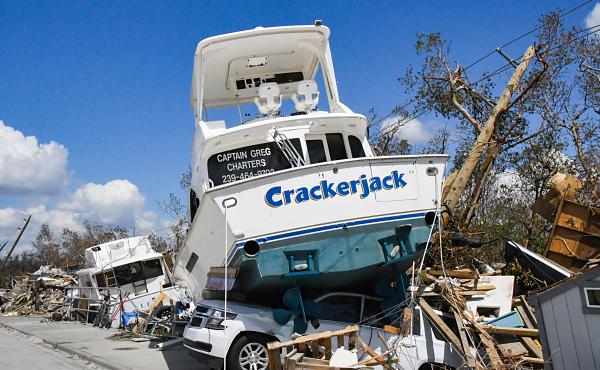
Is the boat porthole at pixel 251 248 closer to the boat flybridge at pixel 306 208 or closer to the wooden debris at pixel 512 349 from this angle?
the boat flybridge at pixel 306 208

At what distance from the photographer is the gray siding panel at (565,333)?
246 inches

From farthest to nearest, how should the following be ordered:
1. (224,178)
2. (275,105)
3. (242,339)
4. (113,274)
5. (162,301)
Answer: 1. (113,274)
2. (162,301)
3. (275,105)
4. (224,178)
5. (242,339)

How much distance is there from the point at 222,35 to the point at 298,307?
5.18m

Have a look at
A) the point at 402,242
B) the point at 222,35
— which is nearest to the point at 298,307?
the point at 402,242

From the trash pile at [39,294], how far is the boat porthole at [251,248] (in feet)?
69.9

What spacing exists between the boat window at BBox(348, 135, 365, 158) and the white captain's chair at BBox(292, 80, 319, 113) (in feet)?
3.83

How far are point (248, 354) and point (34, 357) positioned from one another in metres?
6.44

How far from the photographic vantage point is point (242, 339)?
27.6 feet

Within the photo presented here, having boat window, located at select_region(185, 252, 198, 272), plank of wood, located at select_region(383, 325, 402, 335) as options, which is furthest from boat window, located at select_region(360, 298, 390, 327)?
boat window, located at select_region(185, 252, 198, 272)

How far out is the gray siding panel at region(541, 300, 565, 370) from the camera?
6406 millimetres

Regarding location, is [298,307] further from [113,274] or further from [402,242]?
[113,274]

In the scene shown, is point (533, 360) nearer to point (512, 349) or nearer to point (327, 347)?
point (512, 349)

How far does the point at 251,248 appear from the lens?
8305 millimetres

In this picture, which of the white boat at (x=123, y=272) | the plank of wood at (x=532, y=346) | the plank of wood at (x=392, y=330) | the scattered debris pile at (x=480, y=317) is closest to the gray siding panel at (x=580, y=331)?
the scattered debris pile at (x=480, y=317)
